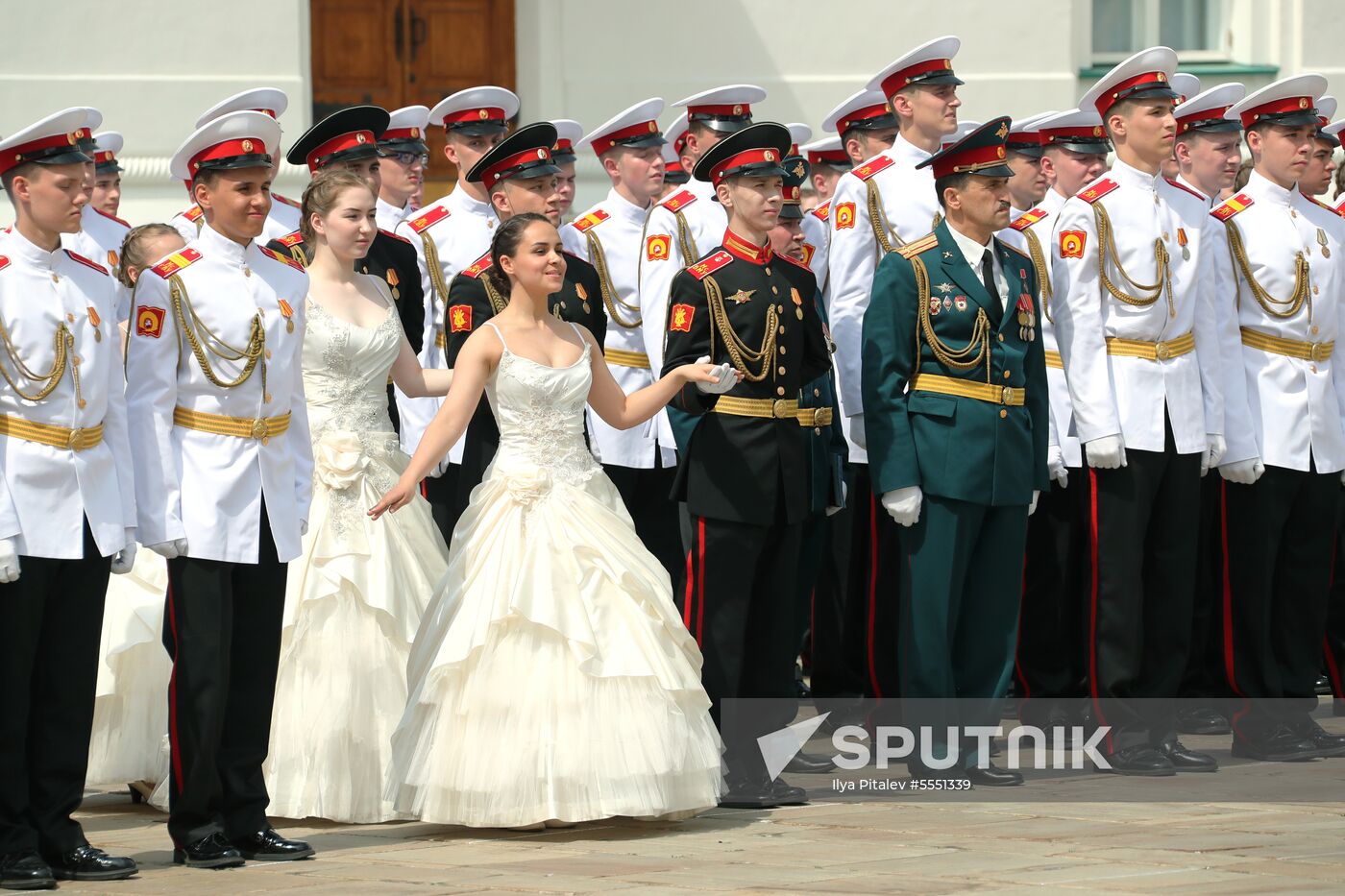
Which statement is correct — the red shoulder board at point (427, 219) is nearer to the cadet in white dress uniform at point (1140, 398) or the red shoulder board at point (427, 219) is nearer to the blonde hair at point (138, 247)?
the blonde hair at point (138, 247)

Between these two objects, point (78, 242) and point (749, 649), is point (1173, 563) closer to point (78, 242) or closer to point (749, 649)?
point (749, 649)

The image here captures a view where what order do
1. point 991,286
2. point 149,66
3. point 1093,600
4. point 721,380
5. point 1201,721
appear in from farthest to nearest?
Answer: point 149,66
point 1201,721
point 1093,600
point 991,286
point 721,380

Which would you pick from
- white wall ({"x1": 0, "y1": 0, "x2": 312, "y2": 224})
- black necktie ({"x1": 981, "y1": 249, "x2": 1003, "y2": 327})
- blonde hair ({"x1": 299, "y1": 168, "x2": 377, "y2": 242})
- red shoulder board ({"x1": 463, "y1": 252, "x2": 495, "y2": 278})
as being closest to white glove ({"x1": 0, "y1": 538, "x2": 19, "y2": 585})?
blonde hair ({"x1": 299, "y1": 168, "x2": 377, "y2": 242})

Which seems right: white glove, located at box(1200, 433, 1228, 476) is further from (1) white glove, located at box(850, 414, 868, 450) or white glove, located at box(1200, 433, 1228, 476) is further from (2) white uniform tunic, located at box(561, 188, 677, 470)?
(2) white uniform tunic, located at box(561, 188, 677, 470)

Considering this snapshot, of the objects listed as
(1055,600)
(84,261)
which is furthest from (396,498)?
(1055,600)

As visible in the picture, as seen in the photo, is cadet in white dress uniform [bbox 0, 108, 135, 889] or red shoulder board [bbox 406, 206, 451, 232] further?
red shoulder board [bbox 406, 206, 451, 232]

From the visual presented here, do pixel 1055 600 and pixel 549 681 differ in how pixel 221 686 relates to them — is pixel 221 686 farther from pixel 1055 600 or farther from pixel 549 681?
pixel 1055 600

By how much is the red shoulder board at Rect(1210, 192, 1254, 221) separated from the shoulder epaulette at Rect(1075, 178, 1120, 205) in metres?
0.53

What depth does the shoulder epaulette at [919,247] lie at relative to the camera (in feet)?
26.1

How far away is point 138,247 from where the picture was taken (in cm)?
819

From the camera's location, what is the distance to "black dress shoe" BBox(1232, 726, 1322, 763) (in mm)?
8414

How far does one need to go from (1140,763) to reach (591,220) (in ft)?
10.4

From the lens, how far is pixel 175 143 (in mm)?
13328

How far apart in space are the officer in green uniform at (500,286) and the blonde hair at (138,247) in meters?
1.10
